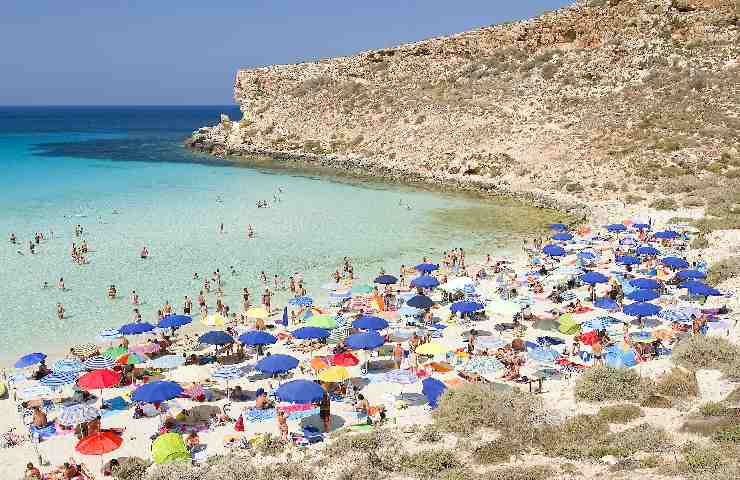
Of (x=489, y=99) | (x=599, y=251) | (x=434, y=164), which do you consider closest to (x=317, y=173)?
(x=434, y=164)

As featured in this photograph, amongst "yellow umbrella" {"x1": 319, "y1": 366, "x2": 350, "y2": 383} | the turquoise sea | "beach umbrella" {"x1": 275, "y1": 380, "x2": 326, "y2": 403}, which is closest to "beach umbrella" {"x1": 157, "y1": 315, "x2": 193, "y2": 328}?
the turquoise sea

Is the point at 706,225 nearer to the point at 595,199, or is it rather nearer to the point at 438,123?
the point at 595,199

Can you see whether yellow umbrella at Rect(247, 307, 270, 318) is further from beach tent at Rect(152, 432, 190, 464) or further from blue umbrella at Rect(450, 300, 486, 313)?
beach tent at Rect(152, 432, 190, 464)

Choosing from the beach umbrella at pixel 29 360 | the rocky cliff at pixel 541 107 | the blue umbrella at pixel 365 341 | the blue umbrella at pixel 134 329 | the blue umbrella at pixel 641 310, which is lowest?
the beach umbrella at pixel 29 360

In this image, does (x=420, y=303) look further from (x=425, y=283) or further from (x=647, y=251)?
(x=647, y=251)

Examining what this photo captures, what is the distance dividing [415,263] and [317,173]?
32.0 metres

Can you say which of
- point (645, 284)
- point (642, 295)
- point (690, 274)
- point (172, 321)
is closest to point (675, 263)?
point (690, 274)

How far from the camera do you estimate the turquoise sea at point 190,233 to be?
77.1 ft

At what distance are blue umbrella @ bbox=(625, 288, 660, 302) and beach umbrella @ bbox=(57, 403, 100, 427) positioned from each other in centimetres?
1583

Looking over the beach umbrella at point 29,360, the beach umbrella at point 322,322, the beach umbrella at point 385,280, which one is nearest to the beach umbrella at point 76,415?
the beach umbrella at point 29,360

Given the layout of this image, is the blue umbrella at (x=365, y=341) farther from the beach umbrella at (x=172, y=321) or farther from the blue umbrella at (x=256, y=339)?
the beach umbrella at (x=172, y=321)

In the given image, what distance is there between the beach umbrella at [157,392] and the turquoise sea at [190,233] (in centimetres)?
678

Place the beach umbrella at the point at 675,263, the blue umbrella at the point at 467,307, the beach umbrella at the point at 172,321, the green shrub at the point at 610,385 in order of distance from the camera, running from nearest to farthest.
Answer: the green shrub at the point at 610,385 < the beach umbrella at the point at 172,321 < the blue umbrella at the point at 467,307 < the beach umbrella at the point at 675,263

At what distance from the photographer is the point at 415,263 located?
29.1m
